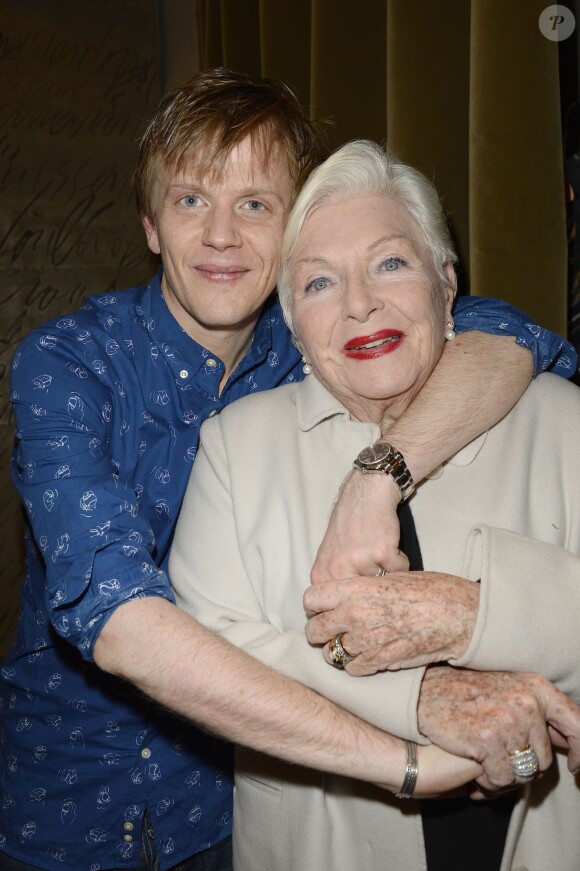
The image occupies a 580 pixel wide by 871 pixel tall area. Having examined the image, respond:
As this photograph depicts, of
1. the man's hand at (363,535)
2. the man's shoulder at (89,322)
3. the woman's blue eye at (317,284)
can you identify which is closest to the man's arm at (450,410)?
the man's hand at (363,535)

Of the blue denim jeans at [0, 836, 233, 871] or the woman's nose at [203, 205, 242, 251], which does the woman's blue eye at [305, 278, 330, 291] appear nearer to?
the woman's nose at [203, 205, 242, 251]

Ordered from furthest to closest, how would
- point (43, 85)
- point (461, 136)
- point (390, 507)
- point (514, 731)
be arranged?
1. point (43, 85)
2. point (461, 136)
3. point (390, 507)
4. point (514, 731)

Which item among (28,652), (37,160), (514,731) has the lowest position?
(28,652)

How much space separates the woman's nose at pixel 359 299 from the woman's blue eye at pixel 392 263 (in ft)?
0.13

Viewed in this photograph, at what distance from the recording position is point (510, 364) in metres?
1.32

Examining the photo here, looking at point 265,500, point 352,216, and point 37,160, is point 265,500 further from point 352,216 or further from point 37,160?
point 37,160

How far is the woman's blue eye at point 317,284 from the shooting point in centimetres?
135

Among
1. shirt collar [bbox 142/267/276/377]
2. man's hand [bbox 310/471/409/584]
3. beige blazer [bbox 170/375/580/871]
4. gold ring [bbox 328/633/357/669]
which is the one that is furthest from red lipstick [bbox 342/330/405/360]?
gold ring [bbox 328/633/357/669]

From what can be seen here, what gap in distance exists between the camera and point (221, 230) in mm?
1421

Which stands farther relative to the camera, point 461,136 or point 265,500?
point 461,136

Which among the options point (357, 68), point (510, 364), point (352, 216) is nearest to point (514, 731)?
point (510, 364)

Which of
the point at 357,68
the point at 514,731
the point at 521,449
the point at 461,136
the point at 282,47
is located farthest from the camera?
the point at 282,47

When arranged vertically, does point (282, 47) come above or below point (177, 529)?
above

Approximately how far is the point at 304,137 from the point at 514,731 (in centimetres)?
107
